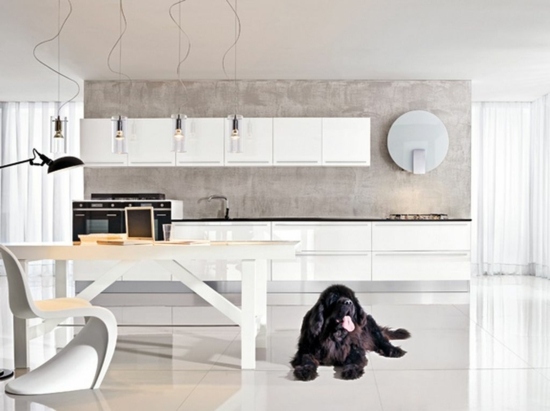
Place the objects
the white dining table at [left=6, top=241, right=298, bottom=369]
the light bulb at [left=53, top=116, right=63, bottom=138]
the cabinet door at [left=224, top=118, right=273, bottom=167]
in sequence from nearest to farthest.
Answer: the white dining table at [left=6, top=241, right=298, bottom=369]
the light bulb at [left=53, top=116, right=63, bottom=138]
the cabinet door at [left=224, top=118, right=273, bottom=167]

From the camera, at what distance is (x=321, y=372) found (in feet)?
12.7

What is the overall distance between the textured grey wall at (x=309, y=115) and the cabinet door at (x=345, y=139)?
406mm

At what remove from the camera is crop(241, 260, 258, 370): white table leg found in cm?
389

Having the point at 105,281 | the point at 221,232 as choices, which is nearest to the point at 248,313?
the point at 105,281

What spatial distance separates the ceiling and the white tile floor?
2573 mm

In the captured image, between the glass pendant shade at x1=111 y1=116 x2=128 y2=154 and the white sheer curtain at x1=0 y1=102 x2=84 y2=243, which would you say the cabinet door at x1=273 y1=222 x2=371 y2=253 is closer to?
the glass pendant shade at x1=111 y1=116 x2=128 y2=154

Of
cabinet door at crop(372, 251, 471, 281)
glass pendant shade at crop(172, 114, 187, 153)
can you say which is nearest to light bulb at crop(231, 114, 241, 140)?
glass pendant shade at crop(172, 114, 187, 153)

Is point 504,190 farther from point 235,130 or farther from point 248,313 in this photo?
point 248,313

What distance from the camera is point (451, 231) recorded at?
7332 millimetres

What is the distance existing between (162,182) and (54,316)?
4.88 m

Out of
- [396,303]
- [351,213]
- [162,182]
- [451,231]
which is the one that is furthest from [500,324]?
[162,182]

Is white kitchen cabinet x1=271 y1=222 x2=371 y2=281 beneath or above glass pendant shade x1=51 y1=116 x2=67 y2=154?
beneath

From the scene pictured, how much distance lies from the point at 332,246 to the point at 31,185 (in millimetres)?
4952

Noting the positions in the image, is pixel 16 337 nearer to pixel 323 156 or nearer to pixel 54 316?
pixel 54 316
